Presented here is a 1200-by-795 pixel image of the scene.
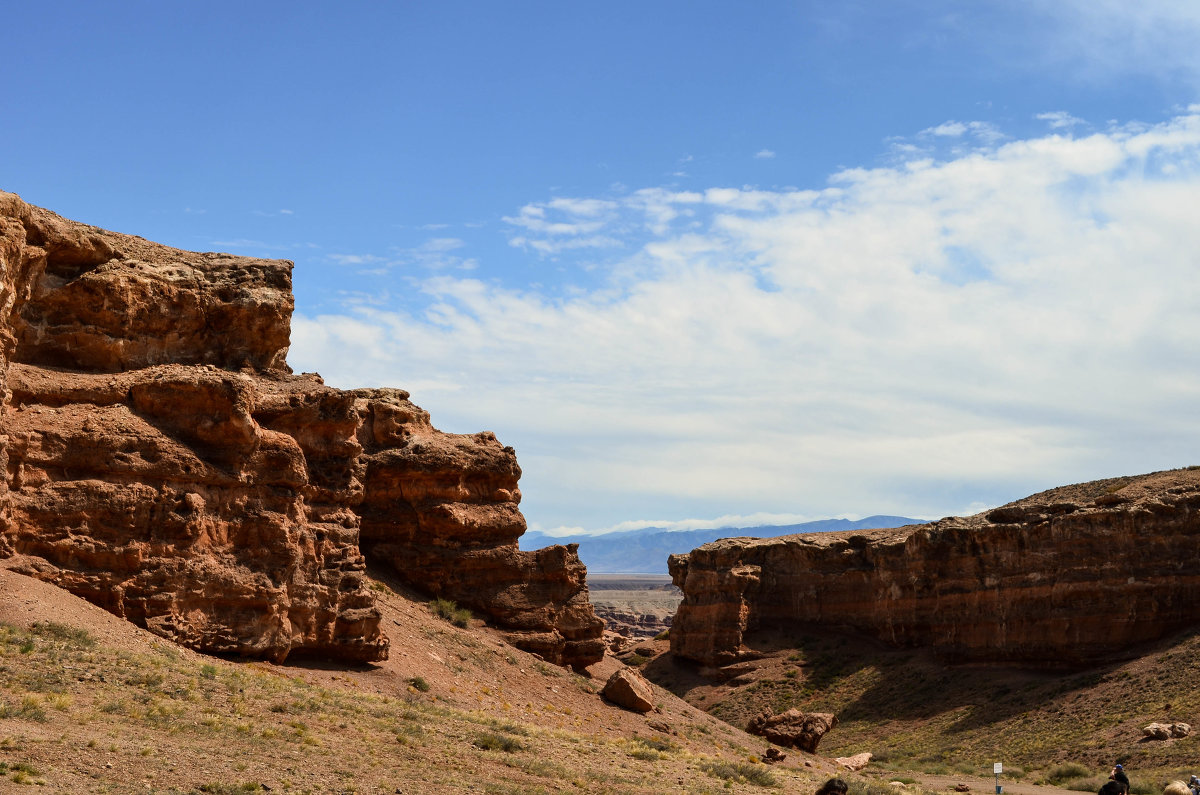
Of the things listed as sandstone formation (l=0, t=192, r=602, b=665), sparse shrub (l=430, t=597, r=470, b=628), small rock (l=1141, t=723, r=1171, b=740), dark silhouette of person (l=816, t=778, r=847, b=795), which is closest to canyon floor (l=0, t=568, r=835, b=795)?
sandstone formation (l=0, t=192, r=602, b=665)

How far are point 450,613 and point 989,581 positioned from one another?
33114mm

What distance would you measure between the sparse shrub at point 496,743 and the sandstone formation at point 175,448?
234 inches

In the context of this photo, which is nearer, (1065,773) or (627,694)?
(627,694)

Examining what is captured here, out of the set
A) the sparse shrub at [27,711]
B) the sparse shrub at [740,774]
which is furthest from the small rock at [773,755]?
the sparse shrub at [27,711]

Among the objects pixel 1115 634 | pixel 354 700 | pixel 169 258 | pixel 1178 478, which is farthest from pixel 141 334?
pixel 1178 478

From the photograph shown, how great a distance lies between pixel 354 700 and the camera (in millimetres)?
22859

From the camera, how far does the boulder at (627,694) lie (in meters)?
33.1

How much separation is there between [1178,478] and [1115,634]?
14.7 meters

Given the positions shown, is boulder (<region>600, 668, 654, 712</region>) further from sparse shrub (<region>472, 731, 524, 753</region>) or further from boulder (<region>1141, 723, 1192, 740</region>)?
boulder (<region>1141, 723, 1192, 740</region>)

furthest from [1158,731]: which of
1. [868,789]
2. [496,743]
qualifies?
[496,743]

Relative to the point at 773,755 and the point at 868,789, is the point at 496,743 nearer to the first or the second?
the point at 868,789

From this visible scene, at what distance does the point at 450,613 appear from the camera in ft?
112

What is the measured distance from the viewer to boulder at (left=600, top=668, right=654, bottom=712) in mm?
33094

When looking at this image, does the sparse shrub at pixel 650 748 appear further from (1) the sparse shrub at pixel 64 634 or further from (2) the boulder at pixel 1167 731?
(2) the boulder at pixel 1167 731
